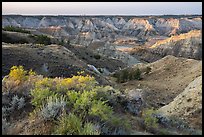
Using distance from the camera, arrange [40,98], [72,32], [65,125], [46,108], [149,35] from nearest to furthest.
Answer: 1. [65,125]
2. [46,108]
3. [40,98]
4. [72,32]
5. [149,35]

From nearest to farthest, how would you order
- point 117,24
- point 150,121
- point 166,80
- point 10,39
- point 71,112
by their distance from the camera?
point 71,112, point 150,121, point 166,80, point 10,39, point 117,24

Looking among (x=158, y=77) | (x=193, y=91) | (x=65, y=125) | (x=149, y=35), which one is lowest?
(x=149, y=35)

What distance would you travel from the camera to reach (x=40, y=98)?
735 cm

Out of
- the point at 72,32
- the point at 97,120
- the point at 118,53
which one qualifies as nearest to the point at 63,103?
the point at 97,120

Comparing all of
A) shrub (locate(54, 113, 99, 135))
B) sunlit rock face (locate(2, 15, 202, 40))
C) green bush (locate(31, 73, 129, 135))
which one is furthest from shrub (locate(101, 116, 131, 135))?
sunlit rock face (locate(2, 15, 202, 40))

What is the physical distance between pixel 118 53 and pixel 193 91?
54651mm

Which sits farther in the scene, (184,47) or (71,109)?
(184,47)

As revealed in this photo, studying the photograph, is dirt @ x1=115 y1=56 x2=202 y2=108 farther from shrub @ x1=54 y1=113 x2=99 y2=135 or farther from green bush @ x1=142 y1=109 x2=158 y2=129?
shrub @ x1=54 y1=113 x2=99 y2=135

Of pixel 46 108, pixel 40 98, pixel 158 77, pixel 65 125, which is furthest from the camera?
pixel 158 77

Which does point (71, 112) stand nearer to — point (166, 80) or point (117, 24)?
point (166, 80)

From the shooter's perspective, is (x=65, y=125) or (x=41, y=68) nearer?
(x=65, y=125)

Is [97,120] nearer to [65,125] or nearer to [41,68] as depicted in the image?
[65,125]

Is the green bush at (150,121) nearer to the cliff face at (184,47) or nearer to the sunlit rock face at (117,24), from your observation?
the cliff face at (184,47)

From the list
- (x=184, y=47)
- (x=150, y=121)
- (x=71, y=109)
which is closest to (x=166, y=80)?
(x=150, y=121)
